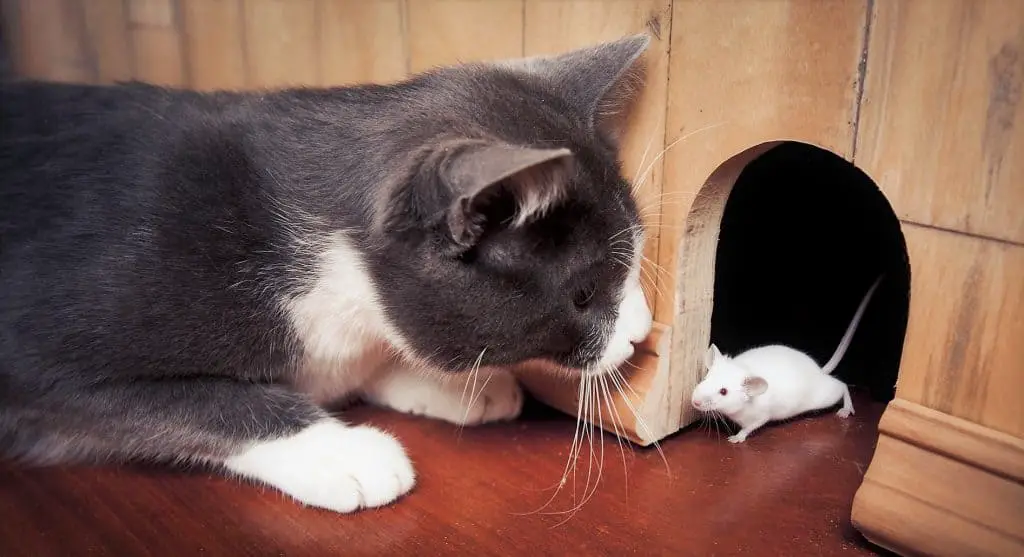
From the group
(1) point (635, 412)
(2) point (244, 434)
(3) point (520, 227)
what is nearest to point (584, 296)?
(3) point (520, 227)

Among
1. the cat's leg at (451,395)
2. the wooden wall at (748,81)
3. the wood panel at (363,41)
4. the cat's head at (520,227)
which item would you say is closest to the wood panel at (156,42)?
the wooden wall at (748,81)

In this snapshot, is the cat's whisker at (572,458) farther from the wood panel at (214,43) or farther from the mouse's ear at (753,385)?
the wood panel at (214,43)

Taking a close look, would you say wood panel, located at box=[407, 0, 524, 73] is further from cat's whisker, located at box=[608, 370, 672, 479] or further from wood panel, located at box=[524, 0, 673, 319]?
cat's whisker, located at box=[608, 370, 672, 479]

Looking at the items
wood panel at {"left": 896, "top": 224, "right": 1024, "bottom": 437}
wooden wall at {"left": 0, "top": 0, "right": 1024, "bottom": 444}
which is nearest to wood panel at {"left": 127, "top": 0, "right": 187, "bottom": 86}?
wooden wall at {"left": 0, "top": 0, "right": 1024, "bottom": 444}

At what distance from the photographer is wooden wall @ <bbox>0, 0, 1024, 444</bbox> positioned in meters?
0.83

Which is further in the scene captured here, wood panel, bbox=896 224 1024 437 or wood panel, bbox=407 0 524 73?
→ wood panel, bbox=407 0 524 73

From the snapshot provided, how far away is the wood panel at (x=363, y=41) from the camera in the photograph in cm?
137

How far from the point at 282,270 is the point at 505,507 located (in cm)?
44

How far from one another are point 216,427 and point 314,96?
480 millimetres

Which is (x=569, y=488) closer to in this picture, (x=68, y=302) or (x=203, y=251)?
(x=203, y=251)

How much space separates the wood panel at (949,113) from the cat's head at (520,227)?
12.4 inches

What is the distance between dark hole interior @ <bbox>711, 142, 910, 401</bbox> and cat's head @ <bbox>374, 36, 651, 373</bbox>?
505 mm

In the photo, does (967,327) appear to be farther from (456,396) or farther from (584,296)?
(456,396)

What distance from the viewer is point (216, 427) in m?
1.10
